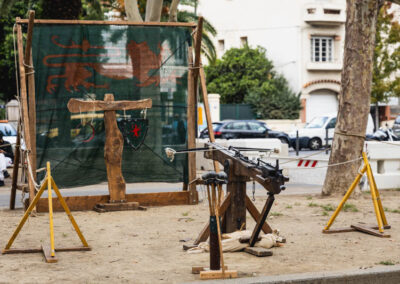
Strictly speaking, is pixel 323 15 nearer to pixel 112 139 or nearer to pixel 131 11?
pixel 131 11

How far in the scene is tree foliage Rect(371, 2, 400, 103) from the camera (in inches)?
1644

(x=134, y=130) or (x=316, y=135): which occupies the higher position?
(x=134, y=130)

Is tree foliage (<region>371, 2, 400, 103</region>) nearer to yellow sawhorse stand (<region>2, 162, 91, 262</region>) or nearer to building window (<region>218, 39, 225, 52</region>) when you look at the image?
building window (<region>218, 39, 225, 52</region>)

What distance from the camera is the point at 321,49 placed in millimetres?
48781

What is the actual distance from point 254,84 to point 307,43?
451 centimetres

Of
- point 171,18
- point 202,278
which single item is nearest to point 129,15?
point 171,18

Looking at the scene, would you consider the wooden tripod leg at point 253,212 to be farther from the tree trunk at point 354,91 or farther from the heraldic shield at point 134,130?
the tree trunk at point 354,91

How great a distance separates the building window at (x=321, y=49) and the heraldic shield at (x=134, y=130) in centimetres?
3786

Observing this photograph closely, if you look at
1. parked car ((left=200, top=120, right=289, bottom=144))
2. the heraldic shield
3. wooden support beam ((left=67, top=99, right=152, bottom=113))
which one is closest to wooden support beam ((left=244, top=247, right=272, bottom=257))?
the heraldic shield

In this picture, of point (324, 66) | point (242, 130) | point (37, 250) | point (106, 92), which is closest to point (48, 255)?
point (37, 250)

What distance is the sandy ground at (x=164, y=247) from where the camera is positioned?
716cm

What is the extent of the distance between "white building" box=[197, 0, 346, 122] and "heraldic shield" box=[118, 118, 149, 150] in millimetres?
36724

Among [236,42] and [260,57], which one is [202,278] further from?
[236,42]

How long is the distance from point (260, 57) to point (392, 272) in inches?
1696
